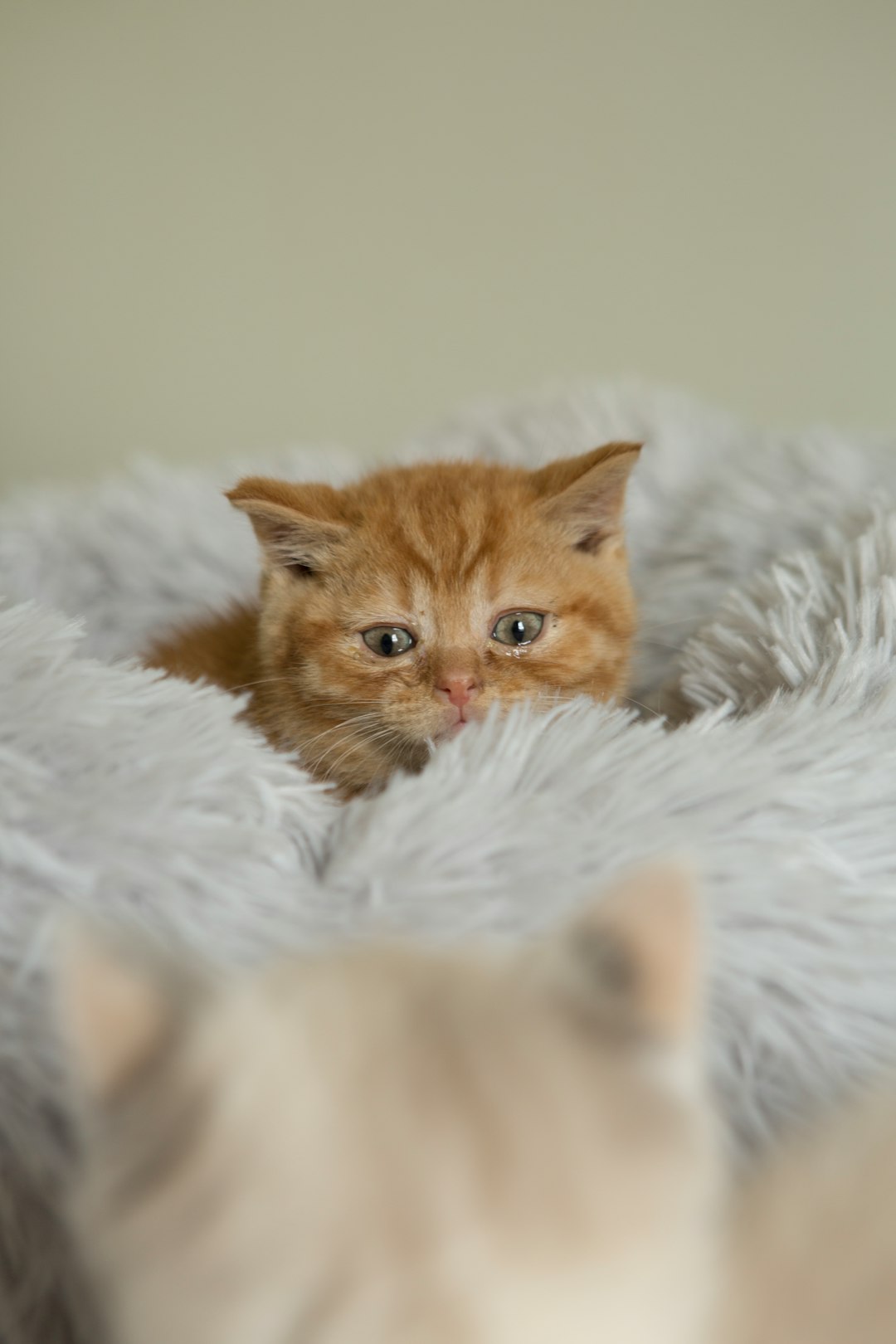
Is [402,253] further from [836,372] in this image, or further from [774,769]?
[774,769]

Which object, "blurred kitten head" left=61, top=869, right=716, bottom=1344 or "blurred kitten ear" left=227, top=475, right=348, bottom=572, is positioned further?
"blurred kitten ear" left=227, top=475, right=348, bottom=572

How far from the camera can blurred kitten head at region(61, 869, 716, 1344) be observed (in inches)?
11.3

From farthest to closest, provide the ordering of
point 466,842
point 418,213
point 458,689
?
point 418,213 < point 458,689 < point 466,842

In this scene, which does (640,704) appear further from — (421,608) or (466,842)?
(466,842)

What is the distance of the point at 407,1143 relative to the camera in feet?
0.97

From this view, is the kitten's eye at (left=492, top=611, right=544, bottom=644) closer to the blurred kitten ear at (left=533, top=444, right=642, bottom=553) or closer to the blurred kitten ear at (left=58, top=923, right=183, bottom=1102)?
the blurred kitten ear at (left=533, top=444, right=642, bottom=553)

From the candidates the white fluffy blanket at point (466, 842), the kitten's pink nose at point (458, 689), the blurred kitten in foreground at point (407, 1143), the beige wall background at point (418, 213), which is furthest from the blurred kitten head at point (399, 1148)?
the beige wall background at point (418, 213)

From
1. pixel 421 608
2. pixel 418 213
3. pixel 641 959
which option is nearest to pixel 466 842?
pixel 641 959

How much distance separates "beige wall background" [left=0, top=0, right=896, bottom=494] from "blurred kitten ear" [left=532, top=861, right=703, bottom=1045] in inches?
88.6

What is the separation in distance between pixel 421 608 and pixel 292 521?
6.5 inches

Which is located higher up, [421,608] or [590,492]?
[590,492]

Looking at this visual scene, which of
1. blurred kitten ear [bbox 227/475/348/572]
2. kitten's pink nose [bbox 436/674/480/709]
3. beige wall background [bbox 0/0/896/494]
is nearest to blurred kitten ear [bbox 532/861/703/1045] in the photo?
kitten's pink nose [bbox 436/674/480/709]

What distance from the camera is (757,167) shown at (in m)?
2.24

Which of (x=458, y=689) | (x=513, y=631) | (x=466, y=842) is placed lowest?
(x=466, y=842)
